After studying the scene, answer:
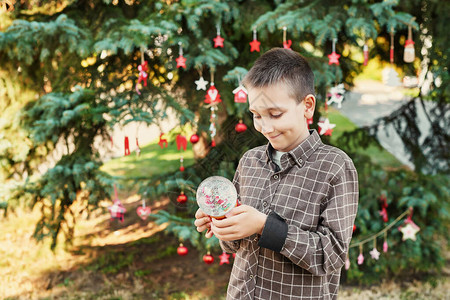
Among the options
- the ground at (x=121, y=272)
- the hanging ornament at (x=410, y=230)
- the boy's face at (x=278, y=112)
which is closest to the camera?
the boy's face at (x=278, y=112)

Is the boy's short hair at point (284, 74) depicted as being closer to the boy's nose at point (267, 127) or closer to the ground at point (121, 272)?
the boy's nose at point (267, 127)

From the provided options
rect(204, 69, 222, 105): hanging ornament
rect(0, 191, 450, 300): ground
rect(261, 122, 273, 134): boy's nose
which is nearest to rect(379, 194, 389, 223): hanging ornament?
rect(0, 191, 450, 300): ground

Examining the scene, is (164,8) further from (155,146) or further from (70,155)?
(155,146)

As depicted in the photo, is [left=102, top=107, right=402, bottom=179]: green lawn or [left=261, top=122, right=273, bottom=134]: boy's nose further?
[left=102, top=107, right=402, bottom=179]: green lawn

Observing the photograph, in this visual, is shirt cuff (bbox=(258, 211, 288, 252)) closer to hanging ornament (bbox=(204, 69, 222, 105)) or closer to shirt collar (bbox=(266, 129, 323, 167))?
shirt collar (bbox=(266, 129, 323, 167))

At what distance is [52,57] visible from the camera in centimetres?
386

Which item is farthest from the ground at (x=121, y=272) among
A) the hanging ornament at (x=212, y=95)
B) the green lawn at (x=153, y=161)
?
the green lawn at (x=153, y=161)

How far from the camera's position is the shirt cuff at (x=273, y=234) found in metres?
1.33

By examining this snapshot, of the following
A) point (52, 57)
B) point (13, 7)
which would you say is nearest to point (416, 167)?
point (52, 57)

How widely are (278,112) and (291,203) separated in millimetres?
303

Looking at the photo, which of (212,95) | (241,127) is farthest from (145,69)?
(241,127)

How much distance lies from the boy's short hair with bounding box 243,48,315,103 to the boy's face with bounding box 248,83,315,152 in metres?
0.02

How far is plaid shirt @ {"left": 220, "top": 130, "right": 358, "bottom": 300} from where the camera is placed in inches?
54.1

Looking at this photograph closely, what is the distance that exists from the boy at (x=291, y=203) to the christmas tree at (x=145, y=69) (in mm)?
1746
